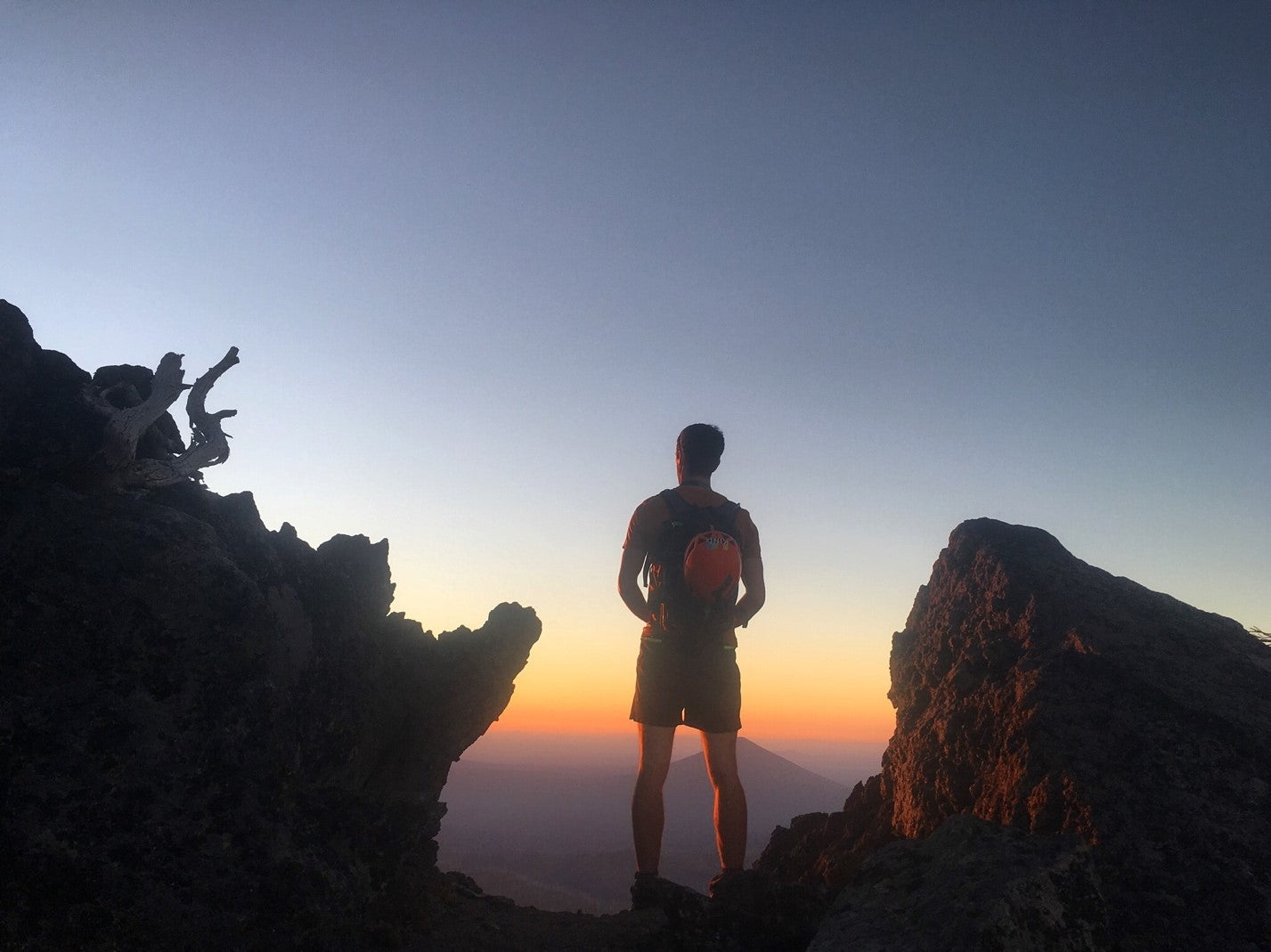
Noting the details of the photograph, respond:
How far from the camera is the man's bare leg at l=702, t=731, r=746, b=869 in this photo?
5.09 m

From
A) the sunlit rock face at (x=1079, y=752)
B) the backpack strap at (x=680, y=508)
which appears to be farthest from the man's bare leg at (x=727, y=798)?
the backpack strap at (x=680, y=508)

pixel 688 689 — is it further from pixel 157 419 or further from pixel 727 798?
pixel 157 419

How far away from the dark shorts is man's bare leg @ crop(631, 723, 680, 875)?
4.4 inches

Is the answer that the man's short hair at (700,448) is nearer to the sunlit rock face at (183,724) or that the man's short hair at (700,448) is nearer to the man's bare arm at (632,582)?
the man's bare arm at (632,582)

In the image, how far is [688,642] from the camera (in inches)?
216

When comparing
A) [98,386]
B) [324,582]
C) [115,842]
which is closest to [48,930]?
[115,842]

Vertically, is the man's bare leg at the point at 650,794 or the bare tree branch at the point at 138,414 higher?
the bare tree branch at the point at 138,414

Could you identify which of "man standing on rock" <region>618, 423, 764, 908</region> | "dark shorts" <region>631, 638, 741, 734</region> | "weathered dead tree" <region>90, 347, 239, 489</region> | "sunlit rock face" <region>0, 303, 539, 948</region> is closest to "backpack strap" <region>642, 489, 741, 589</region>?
"man standing on rock" <region>618, 423, 764, 908</region>

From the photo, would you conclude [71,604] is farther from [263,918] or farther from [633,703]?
[633,703]

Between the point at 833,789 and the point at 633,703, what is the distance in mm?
90789

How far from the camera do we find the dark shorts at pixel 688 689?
540cm

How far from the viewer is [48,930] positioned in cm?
314

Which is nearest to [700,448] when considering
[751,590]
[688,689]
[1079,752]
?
[751,590]

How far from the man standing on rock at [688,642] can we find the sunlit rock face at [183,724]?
1.67m
